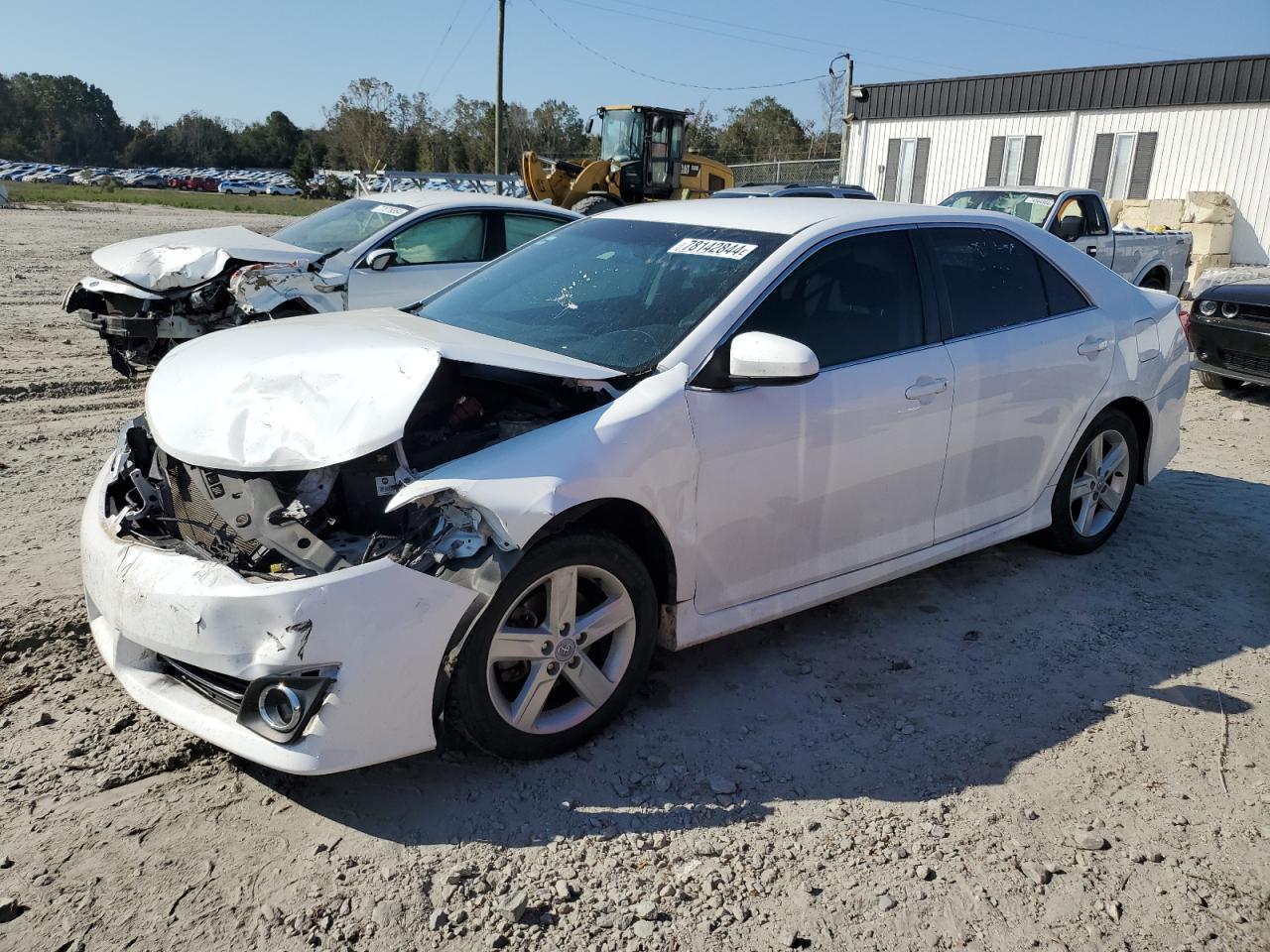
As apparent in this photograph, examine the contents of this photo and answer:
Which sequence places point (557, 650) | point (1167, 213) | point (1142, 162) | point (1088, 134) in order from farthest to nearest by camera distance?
point (1088, 134) → point (1142, 162) → point (1167, 213) → point (557, 650)

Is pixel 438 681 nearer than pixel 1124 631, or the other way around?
pixel 438 681

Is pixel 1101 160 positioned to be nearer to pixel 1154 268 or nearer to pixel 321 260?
pixel 1154 268

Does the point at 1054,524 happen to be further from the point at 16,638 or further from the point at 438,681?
the point at 16,638

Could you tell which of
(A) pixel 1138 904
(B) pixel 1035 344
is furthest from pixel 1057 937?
(B) pixel 1035 344

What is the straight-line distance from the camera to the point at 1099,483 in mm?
5184

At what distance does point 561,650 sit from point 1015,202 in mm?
12046

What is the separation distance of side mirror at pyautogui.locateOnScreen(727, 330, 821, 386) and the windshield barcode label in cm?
57

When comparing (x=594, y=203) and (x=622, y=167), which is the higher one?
(x=622, y=167)

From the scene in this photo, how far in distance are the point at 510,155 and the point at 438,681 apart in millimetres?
66910

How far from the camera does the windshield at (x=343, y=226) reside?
8.73 m

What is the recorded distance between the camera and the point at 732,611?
3.64 metres

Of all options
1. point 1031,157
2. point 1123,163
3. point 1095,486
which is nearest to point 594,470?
point 1095,486

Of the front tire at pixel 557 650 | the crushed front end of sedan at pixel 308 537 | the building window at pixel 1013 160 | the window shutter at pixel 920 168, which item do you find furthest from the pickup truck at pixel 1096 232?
the window shutter at pixel 920 168

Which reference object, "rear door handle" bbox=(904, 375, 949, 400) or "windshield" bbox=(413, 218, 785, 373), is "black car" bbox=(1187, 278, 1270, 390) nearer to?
"rear door handle" bbox=(904, 375, 949, 400)
